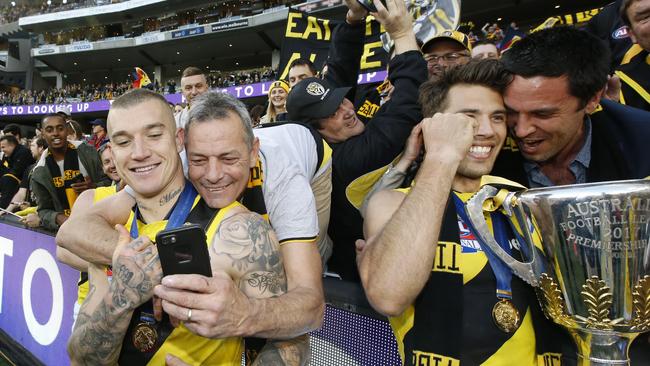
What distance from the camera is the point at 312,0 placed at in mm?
23438

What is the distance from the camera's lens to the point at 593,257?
3.54 feet

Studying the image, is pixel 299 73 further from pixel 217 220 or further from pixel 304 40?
pixel 217 220

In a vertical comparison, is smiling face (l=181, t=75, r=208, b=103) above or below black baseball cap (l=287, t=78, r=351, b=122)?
above

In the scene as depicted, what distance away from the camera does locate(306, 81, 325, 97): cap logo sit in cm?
236

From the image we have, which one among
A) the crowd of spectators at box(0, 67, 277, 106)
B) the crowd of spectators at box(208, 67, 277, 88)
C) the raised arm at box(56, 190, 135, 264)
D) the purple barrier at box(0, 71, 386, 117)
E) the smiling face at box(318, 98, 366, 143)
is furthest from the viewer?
the crowd of spectators at box(0, 67, 277, 106)

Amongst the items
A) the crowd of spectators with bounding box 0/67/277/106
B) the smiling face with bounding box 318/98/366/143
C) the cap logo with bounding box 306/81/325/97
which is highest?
the crowd of spectators with bounding box 0/67/277/106

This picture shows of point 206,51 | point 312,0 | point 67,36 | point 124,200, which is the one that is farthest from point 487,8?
point 67,36

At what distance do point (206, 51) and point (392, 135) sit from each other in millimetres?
31913

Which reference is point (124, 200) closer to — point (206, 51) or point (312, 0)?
point (312, 0)

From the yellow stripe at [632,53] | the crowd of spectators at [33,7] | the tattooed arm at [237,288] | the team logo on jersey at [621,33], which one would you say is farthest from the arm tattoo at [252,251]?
the crowd of spectators at [33,7]

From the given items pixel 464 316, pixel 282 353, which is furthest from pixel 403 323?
pixel 282 353

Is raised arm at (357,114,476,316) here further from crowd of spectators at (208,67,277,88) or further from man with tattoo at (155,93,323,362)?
crowd of spectators at (208,67,277,88)

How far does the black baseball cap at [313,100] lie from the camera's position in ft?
7.64

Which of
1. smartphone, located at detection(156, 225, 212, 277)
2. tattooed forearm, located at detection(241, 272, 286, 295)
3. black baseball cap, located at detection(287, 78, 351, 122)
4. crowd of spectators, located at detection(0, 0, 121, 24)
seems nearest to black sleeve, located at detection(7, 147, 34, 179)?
black baseball cap, located at detection(287, 78, 351, 122)
